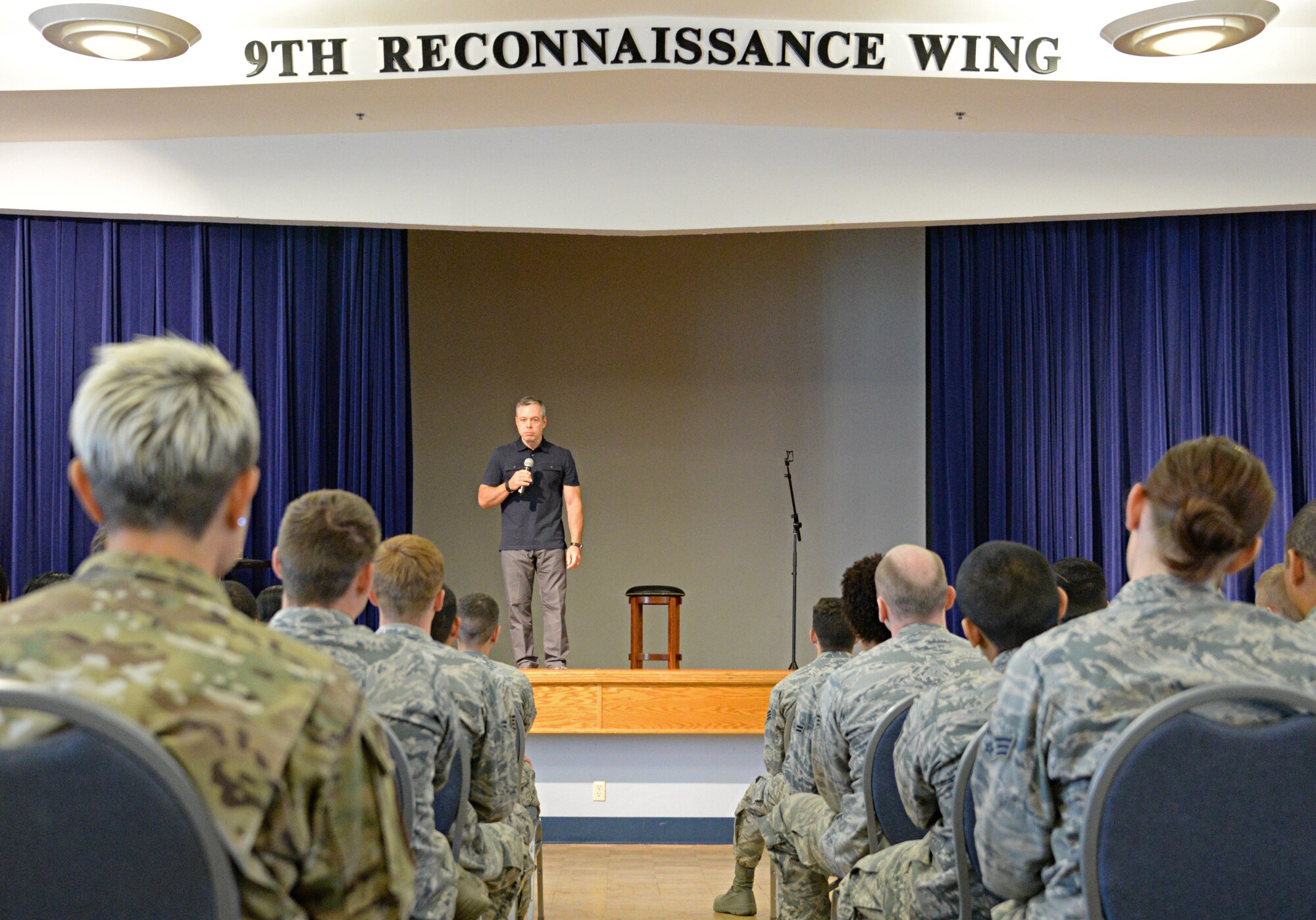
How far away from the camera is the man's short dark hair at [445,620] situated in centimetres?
311

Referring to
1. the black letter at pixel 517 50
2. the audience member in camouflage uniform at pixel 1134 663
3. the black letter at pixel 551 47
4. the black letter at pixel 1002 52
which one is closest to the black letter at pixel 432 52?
the black letter at pixel 517 50

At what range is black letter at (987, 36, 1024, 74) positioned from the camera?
4.88 meters

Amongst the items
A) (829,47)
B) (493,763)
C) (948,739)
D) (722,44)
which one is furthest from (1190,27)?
(493,763)

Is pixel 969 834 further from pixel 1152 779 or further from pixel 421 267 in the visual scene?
pixel 421 267

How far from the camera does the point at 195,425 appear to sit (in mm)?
1110

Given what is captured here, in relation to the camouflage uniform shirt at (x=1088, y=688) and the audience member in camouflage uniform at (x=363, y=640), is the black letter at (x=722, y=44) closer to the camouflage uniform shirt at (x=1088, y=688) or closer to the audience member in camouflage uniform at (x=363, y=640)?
the audience member in camouflage uniform at (x=363, y=640)

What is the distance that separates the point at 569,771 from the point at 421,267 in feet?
13.5

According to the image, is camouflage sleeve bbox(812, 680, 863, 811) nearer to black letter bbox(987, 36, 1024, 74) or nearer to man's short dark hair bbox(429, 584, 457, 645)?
man's short dark hair bbox(429, 584, 457, 645)

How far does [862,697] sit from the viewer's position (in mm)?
2604

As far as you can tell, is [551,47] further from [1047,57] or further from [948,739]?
[948,739]

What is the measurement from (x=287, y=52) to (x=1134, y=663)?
4.34 meters

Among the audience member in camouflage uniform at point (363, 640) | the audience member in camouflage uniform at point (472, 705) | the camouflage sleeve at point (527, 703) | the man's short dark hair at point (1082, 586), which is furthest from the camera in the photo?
the camouflage sleeve at point (527, 703)

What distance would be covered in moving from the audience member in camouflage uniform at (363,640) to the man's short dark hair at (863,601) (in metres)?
1.38

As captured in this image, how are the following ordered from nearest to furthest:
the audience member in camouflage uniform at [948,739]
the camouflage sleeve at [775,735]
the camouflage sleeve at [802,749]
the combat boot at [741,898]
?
the audience member in camouflage uniform at [948,739] < the camouflage sleeve at [802,749] < the camouflage sleeve at [775,735] < the combat boot at [741,898]
